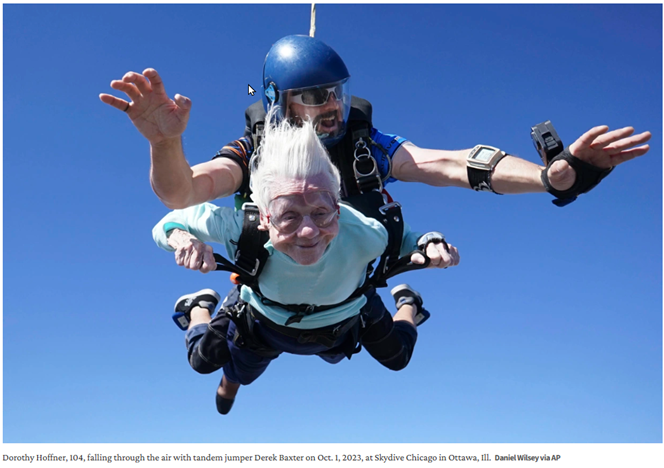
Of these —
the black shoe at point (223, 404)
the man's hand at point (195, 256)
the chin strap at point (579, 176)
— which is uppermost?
the chin strap at point (579, 176)

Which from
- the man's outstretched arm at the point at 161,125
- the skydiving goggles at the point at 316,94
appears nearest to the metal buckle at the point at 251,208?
the man's outstretched arm at the point at 161,125

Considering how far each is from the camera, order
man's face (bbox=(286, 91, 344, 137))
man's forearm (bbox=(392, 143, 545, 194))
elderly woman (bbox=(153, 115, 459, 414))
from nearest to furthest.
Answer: elderly woman (bbox=(153, 115, 459, 414)) < man's forearm (bbox=(392, 143, 545, 194)) < man's face (bbox=(286, 91, 344, 137))

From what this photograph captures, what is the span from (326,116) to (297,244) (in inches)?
43.5

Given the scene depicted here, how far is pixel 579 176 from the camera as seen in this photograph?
3846 millimetres

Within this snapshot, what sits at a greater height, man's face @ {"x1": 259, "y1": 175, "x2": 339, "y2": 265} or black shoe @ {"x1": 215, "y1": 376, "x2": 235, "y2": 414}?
man's face @ {"x1": 259, "y1": 175, "x2": 339, "y2": 265}

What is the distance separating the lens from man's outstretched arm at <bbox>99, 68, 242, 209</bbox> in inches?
143

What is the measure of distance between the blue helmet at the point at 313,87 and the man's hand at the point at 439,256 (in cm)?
111

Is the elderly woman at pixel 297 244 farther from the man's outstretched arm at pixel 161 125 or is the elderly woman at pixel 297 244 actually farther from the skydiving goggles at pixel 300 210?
the man's outstretched arm at pixel 161 125

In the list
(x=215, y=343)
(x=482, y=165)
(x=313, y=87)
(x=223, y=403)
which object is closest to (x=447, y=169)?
(x=482, y=165)

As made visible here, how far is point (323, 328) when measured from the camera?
5.00 m

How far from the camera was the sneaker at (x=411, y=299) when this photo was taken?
6609mm

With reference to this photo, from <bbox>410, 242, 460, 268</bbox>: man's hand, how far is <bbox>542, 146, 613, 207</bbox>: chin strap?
704 millimetres

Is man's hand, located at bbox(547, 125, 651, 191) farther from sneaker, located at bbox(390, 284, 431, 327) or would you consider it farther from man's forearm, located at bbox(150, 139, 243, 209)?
sneaker, located at bbox(390, 284, 431, 327)

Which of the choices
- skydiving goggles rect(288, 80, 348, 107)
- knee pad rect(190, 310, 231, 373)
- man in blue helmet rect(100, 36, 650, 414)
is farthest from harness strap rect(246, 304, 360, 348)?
skydiving goggles rect(288, 80, 348, 107)
